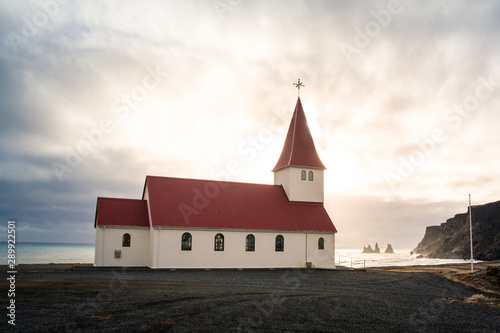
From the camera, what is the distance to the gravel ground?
1198 cm

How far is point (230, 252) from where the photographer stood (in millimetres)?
32312

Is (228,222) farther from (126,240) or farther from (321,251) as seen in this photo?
(321,251)

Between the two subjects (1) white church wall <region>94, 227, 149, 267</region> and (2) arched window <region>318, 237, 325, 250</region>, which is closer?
(1) white church wall <region>94, 227, 149, 267</region>

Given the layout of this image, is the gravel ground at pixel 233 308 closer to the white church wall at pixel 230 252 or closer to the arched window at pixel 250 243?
the white church wall at pixel 230 252

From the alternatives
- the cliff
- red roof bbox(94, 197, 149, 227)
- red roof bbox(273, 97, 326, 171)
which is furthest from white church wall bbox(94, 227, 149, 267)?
the cliff

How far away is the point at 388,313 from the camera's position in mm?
14852

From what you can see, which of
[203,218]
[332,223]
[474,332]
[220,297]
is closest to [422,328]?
[474,332]

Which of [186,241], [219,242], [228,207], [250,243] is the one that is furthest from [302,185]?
[186,241]

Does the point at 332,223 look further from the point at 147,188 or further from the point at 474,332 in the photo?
the point at 474,332

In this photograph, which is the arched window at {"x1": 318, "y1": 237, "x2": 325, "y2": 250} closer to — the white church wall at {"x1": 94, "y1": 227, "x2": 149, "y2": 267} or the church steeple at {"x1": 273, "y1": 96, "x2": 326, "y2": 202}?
the church steeple at {"x1": 273, "y1": 96, "x2": 326, "y2": 202}

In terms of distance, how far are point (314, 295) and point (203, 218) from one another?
50.5 feet

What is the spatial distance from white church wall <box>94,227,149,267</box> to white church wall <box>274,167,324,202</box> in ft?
41.5

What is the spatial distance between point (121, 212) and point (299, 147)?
1581 cm

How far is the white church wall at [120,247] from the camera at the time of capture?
30.2m
